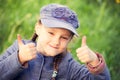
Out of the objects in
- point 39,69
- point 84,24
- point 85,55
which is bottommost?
point 84,24

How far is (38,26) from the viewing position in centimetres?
328

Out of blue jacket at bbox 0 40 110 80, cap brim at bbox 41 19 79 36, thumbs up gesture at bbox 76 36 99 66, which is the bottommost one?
blue jacket at bbox 0 40 110 80

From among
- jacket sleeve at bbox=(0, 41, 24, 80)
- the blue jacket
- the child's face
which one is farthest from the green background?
jacket sleeve at bbox=(0, 41, 24, 80)

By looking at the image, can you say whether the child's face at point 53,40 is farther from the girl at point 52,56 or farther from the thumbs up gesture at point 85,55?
the thumbs up gesture at point 85,55

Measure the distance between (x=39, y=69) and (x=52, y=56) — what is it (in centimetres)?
13

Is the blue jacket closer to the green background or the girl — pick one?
the girl

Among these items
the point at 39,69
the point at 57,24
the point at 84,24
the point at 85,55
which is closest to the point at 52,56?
the point at 39,69

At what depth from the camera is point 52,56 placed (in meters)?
3.24

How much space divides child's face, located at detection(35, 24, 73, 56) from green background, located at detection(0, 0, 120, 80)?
2.00m

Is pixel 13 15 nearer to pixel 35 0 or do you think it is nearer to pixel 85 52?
pixel 35 0

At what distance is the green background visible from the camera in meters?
5.52

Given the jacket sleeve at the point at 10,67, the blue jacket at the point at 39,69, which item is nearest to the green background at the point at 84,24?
the blue jacket at the point at 39,69

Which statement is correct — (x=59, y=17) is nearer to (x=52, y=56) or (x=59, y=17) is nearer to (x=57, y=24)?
(x=57, y=24)

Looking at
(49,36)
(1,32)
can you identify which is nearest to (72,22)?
(49,36)
